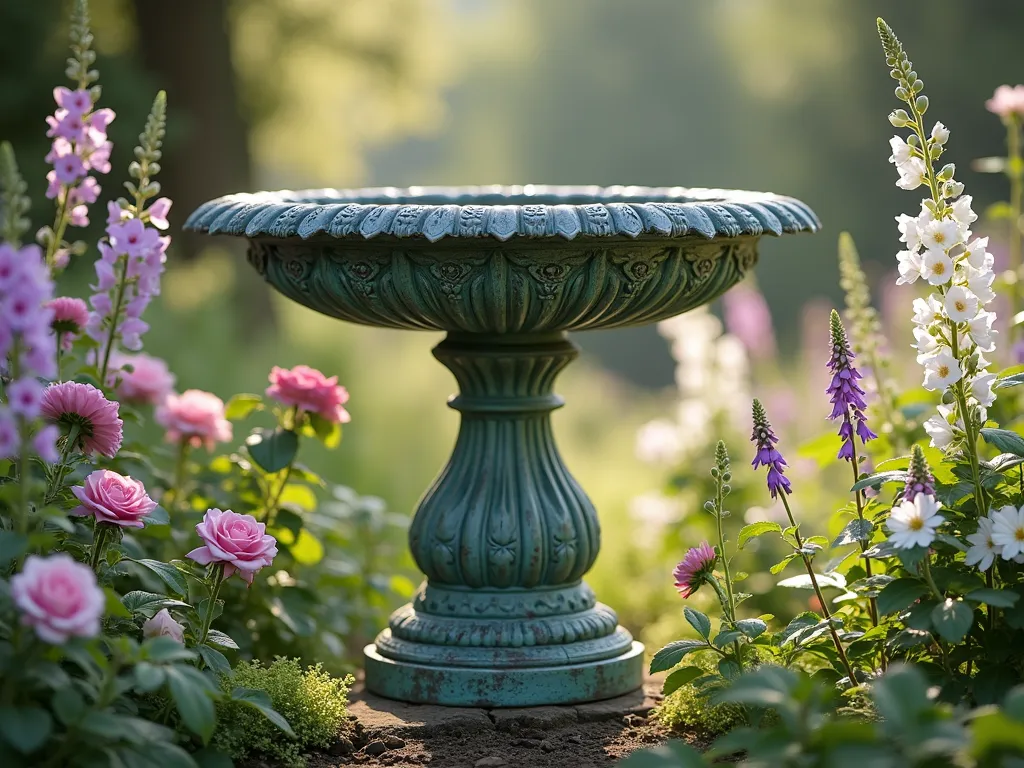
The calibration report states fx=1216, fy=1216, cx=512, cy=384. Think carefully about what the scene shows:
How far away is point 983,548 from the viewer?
243cm

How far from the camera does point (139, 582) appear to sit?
3289 millimetres

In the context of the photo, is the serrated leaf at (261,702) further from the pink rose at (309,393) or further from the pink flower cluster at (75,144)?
the pink flower cluster at (75,144)

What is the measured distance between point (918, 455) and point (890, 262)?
15.6 m

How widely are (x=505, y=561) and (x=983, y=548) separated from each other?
1.31m

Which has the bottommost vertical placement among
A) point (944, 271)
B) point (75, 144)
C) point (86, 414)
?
point (86, 414)

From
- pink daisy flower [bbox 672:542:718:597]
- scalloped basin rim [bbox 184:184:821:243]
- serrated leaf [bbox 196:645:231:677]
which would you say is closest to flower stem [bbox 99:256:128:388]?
scalloped basin rim [bbox 184:184:821:243]

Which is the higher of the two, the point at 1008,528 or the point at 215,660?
the point at 1008,528

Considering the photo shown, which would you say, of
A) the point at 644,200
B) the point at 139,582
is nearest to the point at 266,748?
the point at 139,582

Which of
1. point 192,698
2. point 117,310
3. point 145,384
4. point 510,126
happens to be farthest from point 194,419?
point 510,126

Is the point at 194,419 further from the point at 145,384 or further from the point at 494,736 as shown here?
the point at 494,736

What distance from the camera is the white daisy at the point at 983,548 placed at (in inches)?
95.2

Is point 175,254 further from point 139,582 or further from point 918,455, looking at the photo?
point 918,455

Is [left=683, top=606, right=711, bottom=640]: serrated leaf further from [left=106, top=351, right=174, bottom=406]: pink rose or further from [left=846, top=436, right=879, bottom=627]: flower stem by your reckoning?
[left=106, top=351, right=174, bottom=406]: pink rose

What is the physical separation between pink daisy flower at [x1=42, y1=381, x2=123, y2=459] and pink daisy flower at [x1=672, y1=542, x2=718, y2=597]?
129 cm
